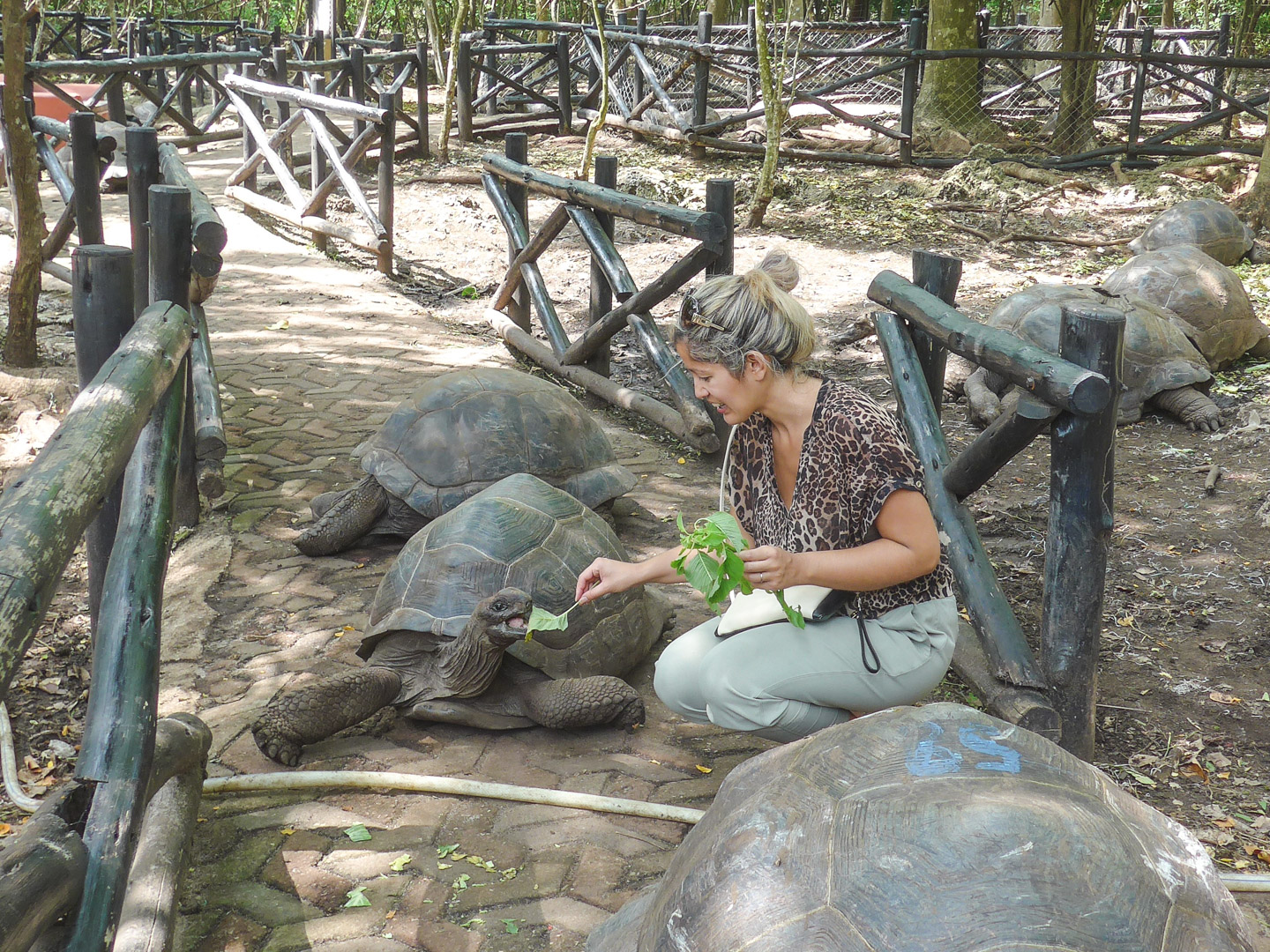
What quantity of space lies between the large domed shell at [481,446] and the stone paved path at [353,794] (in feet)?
1.15

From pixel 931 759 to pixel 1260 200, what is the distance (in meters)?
11.0

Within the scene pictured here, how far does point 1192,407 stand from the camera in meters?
6.73

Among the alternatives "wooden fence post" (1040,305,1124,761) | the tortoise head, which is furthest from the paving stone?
"wooden fence post" (1040,305,1124,761)

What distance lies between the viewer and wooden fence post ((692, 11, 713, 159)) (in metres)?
13.6

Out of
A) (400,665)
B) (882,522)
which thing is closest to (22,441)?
(400,665)

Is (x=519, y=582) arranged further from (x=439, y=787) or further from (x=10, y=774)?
(x=10, y=774)

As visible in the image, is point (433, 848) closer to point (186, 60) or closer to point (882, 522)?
point (882, 522)

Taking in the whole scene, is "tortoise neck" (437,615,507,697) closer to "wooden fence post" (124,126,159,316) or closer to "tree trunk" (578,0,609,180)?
"wooden fence post" (124,126,159,316)

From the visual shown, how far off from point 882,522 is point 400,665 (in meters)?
1.69

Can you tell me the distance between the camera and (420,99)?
43.9 feet

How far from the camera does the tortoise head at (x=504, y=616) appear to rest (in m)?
3.22

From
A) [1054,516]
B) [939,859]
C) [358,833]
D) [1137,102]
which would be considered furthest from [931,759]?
[1137,102]

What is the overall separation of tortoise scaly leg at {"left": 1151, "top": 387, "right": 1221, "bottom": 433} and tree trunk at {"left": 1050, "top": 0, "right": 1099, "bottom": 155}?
7763 millimetres

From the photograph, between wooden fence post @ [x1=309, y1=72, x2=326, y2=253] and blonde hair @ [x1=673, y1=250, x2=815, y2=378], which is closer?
blonde hair @ [x1=673, y1=250, x2=815, y2=378]
